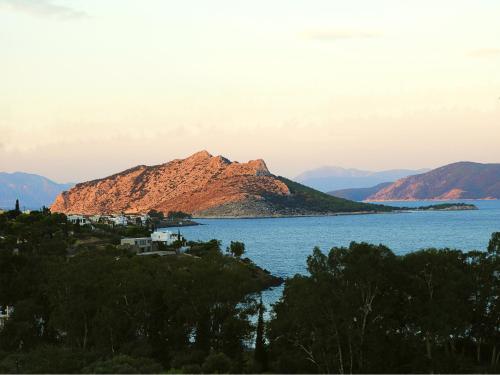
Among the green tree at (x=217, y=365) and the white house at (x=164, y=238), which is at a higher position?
the white house at (x=164, y=238)

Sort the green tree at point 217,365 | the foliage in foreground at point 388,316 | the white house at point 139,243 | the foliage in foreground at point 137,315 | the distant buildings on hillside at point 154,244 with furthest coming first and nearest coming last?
the white house at point 139,243, the distant buildings on hillside at point 154,244, the foliage in foreground at point 137,315, the foliage in foreground at point 388,316, the green tree at point 217,365

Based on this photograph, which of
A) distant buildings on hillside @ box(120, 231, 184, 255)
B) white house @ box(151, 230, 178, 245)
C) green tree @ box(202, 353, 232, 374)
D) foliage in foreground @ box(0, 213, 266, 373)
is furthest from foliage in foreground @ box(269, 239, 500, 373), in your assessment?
white house @ box(151, 230, 178, 245)

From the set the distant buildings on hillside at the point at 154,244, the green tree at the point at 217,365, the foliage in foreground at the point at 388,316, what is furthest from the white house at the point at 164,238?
the green tree at the point at 217,365

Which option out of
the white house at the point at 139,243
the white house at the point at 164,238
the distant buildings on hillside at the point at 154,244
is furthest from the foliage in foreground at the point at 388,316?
the white house at the point at 164,238

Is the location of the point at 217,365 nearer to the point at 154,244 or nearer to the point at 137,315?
the point at 137,315

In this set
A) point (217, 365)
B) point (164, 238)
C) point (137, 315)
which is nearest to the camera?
point (217, 365)

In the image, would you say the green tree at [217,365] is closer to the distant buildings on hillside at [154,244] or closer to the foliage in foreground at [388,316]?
the foliage in foreground at [388,316]

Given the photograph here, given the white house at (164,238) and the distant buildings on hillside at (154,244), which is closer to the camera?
the distant buildings on hillside at (154,244)

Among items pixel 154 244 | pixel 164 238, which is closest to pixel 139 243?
pixel 154 244

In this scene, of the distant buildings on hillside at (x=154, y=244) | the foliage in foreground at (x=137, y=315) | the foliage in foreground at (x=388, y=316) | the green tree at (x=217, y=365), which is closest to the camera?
the green tree at (x=217, y=365)

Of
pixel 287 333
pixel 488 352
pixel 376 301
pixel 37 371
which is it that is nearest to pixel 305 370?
pixel 287 333

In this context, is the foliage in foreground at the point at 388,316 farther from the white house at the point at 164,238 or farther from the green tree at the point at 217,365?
the white house at the point at 164,238

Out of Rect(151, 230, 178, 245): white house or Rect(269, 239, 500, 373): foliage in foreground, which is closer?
Rect(269, 239, 500, 373): foliage in foreground

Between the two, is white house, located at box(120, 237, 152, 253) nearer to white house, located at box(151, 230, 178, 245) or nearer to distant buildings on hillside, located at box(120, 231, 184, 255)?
distant buildings on hillside, located at box(120, 231, 184, 255)
